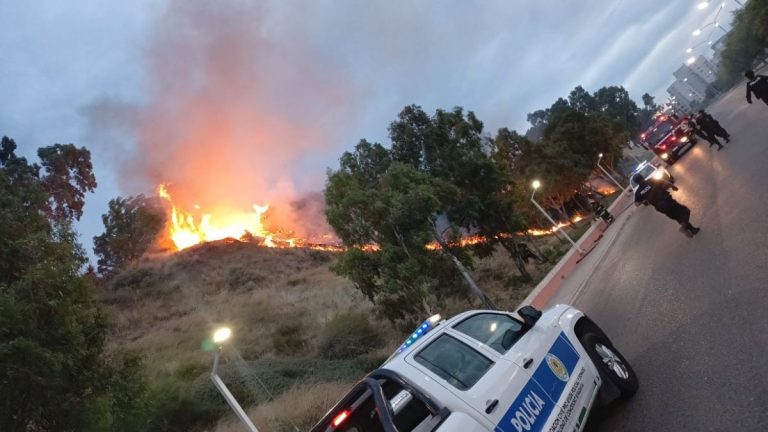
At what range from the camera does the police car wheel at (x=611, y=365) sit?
18.9 feet

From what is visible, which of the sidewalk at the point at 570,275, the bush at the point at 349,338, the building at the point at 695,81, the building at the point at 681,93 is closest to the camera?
the sidewalk at the point at 570,275

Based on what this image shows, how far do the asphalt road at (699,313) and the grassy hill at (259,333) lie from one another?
7362 millimetres

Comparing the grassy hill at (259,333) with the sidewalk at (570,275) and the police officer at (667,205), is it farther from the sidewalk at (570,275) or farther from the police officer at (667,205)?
the police officer at (667,205)

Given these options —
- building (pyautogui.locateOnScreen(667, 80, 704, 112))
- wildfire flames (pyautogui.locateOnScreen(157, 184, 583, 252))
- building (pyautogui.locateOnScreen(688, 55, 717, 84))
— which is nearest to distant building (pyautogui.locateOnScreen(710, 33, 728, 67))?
building (pyautogui.locateOnScreen(688, 55, 717, 84))

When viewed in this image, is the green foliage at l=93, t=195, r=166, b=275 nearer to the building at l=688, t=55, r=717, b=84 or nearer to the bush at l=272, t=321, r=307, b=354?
the bush at l=272, t=321, r=307, b=354

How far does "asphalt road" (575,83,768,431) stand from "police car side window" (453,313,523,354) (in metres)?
1.54

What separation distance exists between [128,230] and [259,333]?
4849 cm

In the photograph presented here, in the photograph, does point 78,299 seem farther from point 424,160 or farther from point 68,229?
point 424,160

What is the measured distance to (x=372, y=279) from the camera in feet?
52.4

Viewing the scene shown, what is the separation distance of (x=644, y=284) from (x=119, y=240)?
64.2 metres

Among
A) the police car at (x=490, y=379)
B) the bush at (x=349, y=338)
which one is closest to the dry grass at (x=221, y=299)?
the bush at (x=349, y=338)

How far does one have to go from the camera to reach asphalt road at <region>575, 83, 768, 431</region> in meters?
4.66

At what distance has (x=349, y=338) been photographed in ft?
64.5

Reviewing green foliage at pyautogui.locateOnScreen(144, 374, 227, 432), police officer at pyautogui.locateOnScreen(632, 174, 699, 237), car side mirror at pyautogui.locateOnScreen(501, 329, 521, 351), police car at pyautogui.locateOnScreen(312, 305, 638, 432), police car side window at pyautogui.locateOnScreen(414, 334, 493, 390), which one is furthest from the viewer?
green foliage at pyautogui.locateOnScreen(144, 374, 227, 432)
